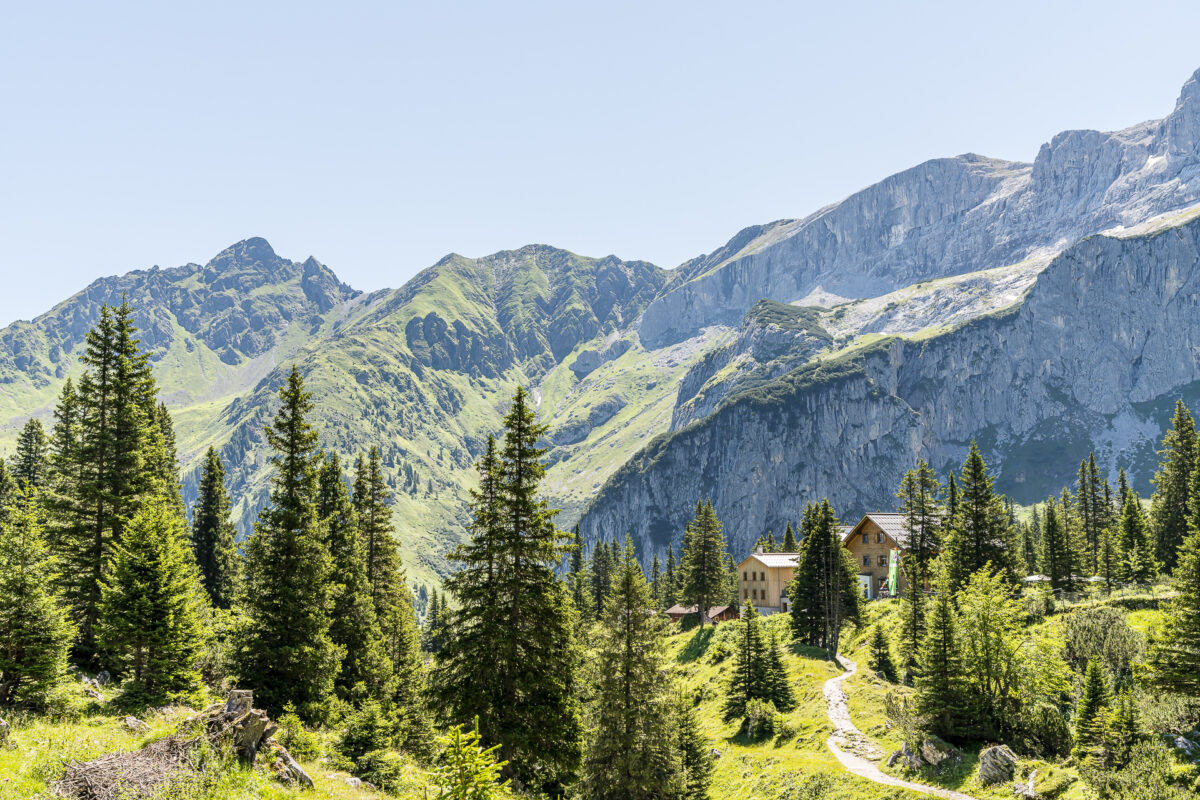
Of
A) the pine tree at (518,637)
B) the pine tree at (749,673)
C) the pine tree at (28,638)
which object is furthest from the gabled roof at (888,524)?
the pine tree at (28,638)

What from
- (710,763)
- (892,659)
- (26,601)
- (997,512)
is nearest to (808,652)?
(892,659)

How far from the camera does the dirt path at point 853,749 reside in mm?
36969

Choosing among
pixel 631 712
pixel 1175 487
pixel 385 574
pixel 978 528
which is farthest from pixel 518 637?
pixel 1175 487

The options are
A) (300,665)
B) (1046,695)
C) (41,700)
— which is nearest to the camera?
(41,700)

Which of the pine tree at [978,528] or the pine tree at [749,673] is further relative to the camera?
the pine tree at [978,528]

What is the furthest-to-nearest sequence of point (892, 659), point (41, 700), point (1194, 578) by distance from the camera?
point (892, 659), point (1194, 578), point (41, 700)

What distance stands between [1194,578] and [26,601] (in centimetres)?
5016

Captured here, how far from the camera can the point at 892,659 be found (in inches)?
2443

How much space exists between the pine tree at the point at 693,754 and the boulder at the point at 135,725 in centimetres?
2771

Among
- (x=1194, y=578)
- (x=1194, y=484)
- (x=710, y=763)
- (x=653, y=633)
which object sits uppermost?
(x=1194, y=484)

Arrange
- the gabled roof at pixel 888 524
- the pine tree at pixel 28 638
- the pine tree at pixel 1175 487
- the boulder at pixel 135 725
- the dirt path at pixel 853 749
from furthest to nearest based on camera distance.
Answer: the gabled roof at pixel 888 524 < the pine tree at pixel 1175 487 < the dirt path at pixel 853 749 < the pine tree at pixel 28 638 < the boulder at pixel 135 725

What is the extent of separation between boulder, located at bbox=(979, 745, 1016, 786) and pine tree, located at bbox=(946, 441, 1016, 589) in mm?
27573

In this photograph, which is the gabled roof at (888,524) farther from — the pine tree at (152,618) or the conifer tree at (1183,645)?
the pine tree at (152,618)

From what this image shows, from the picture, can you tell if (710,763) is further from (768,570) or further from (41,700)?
(768,570)
